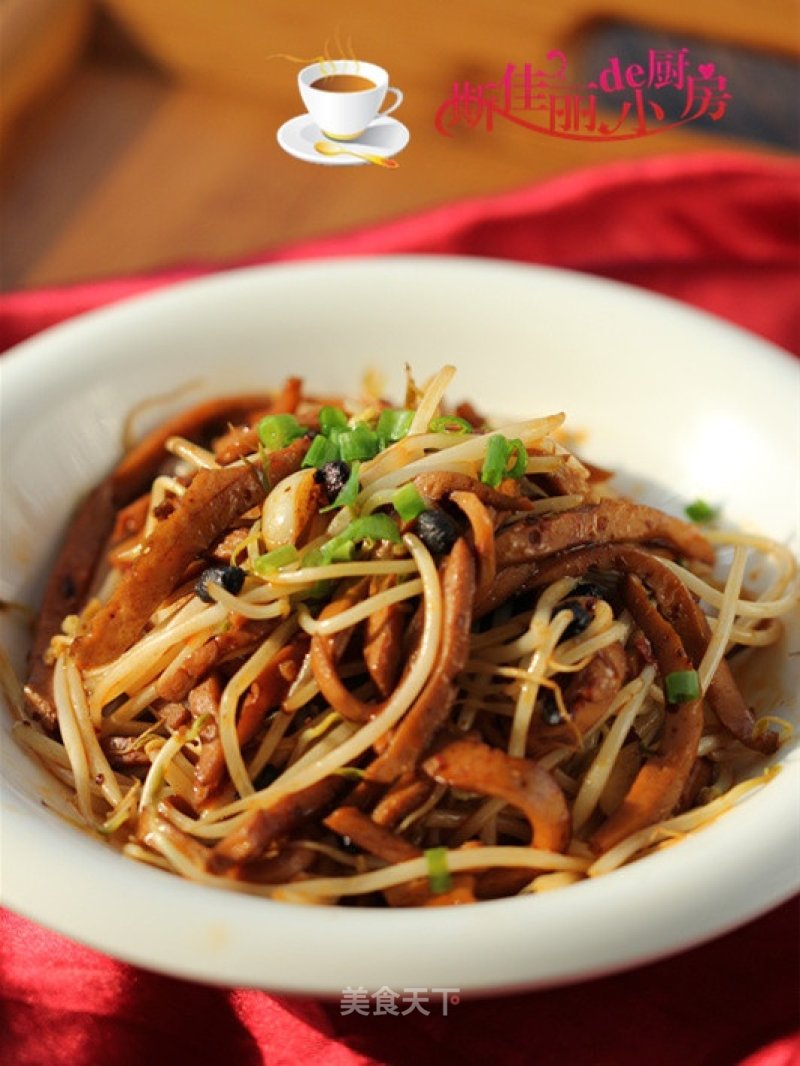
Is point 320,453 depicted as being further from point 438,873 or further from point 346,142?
point 346,142

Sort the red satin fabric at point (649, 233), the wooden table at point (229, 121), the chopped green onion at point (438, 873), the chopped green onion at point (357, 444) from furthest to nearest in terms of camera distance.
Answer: the wooden table at point (229, 121), the red satin fabric at point (649, 233), the chopped green onion at point (357, 444), the chopped green onion at point (438, 873)

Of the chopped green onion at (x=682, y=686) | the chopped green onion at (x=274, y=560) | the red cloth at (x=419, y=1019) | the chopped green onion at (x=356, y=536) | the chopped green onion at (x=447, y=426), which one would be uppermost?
A: the chopped green onion at (x=447, y=426)

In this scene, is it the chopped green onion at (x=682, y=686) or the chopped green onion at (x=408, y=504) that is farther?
the chopped green onion at (x=682, y=686)

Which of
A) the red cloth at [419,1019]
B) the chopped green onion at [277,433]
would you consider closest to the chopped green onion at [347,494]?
the chopped green onion at [277,433]

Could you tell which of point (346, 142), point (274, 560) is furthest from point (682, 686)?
point (346, 142)

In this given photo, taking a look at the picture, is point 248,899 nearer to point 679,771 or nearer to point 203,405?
point 679,771

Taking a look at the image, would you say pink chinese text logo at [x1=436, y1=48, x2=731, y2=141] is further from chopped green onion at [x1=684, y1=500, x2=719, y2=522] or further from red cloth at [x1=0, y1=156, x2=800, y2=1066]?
red cloth at [x1=0, y1=156, x2=800, y2=1066]

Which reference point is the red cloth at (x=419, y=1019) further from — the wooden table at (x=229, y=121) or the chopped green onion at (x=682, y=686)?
the wooden table at (x=229, y=121)

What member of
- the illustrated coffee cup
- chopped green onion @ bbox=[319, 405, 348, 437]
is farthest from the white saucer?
chopped green onion @ bbox=[319, 405, 348, 437]
